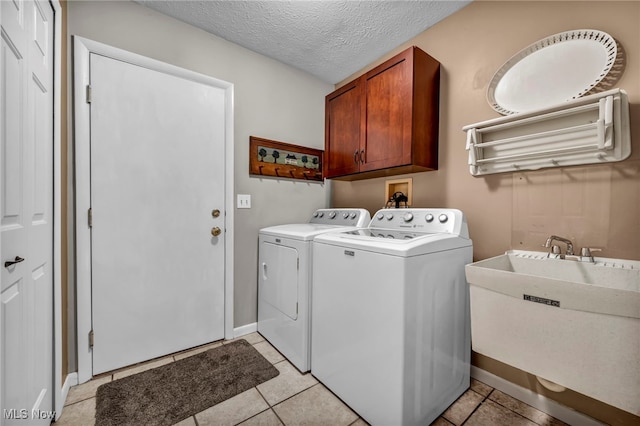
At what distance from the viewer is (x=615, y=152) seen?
3.90ft

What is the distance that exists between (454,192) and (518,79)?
0.73 m

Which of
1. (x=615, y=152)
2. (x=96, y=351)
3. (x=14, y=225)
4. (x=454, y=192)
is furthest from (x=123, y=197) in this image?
(x=615, y=152)

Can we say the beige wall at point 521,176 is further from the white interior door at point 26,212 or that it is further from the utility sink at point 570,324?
the white interior door at point 26,212

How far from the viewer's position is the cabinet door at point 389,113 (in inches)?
70.7

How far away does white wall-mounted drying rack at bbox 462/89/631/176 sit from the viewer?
1.17 metres

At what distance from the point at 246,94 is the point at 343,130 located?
881 millimetres

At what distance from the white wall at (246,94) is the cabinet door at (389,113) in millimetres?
719

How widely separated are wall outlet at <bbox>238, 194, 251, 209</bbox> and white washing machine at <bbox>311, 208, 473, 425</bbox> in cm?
87

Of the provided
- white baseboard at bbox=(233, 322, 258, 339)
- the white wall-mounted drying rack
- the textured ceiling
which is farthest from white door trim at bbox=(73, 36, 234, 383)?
the white wall-mounted drying rack

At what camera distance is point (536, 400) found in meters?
1.43

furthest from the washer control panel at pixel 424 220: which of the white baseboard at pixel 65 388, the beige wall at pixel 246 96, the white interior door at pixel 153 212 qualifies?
the white baseboard at pixel 65 388

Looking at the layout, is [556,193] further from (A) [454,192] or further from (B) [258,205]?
(B) [258,205]

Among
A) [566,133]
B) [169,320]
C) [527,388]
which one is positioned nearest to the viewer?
[566,133]

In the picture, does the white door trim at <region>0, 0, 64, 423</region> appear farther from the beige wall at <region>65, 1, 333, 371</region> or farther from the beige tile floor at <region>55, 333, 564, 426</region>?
the beige wall at <region>65, 1, 333, 371</region>
